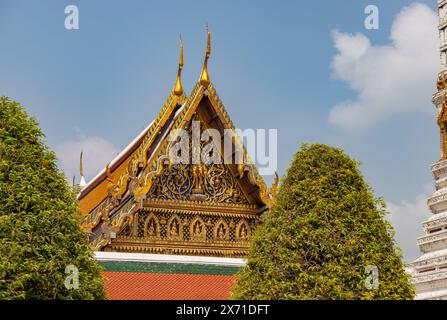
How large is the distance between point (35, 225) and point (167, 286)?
12.2 ft

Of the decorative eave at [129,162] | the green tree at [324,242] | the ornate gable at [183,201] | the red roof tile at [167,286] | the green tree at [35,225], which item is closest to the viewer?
the green tree at [35,225]

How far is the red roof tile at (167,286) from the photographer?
11.9 meters

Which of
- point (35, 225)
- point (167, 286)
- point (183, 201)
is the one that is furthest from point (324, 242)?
point (183, 201)

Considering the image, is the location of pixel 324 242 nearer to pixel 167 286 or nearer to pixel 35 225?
pixel 35 225

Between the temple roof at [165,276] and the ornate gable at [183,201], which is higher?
the ornate gable at [183,201]

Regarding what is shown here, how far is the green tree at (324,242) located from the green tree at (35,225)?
179cm

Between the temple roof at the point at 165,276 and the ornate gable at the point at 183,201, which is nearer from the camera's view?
the temple roof at the point at 165,276

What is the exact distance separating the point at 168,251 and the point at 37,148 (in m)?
3.99

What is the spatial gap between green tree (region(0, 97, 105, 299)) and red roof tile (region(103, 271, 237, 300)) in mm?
2400

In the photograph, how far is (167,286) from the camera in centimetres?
1218

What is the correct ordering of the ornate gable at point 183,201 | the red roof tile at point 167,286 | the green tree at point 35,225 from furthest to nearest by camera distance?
the ornate gable at point 183,201
the red roof tile at point 167,286
the green tree at point 35,225

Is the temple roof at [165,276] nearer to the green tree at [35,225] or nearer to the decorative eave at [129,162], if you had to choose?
the decorative eave at [129,162]

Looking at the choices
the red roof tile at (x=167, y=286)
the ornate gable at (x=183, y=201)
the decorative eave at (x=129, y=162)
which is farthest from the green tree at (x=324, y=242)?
the decorative eave at (x=129, y=162)
